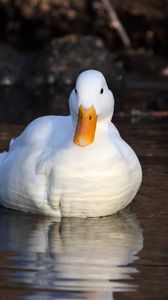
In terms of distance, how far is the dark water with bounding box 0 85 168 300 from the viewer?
21.3 ft

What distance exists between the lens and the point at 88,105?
7.88 meters

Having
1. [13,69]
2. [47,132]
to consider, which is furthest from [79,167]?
[13,69]

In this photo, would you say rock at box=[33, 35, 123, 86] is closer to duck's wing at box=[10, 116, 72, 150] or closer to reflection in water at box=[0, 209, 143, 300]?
duck's wing at box=[10, 116, 72, 150]

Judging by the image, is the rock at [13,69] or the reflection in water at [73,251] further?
the rock at [13,69]

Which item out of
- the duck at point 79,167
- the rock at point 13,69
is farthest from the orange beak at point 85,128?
the rock at point 13,69

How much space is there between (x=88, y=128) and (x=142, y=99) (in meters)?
7.25

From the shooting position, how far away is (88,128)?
25.5 ft

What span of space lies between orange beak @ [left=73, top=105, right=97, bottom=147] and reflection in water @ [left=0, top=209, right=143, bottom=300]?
26.4 inches

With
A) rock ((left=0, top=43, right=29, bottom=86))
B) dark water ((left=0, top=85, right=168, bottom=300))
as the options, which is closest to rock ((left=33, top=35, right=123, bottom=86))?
rock ((left=0, top=43, right=29, bottom=86))

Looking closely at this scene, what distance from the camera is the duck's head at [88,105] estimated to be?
7.78 meters

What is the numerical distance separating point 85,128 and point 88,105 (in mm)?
204

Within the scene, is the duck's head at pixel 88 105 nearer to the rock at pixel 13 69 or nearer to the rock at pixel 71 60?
the rock at pixel 71 60

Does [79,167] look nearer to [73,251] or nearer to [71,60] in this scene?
[73,251]

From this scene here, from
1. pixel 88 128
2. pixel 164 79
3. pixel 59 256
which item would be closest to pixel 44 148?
pixel 88 128
